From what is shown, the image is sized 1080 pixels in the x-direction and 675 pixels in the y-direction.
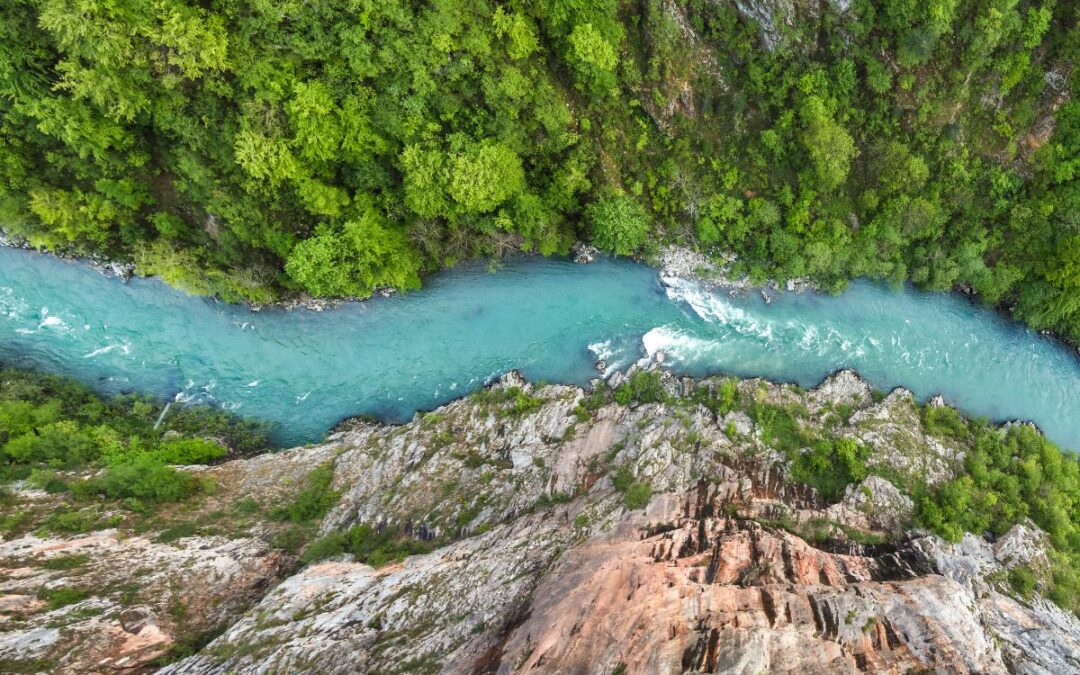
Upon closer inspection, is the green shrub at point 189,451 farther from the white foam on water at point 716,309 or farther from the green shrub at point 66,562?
the white foam on water at point 716,309

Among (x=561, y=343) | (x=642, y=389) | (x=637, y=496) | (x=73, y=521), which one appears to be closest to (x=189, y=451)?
(x=73, y=521)

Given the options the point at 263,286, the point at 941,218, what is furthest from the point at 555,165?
the point at 941,218

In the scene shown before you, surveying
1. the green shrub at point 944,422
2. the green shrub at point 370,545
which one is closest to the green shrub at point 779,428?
the green shrub at point 944,422

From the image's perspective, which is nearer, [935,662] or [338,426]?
[935,662]

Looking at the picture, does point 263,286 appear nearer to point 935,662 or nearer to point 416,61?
point 416,61

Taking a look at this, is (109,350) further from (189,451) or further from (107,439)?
(189,451)

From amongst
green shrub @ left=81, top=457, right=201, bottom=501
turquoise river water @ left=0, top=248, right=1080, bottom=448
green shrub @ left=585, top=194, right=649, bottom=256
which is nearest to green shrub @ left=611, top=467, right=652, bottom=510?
turquoise river water @ left=0, top=248, right=1080, bottom=448

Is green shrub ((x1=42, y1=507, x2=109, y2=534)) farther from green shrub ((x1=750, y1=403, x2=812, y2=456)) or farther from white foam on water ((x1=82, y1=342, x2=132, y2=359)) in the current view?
green shrub ((x1=750, y1=403, x2=812, y2=456))
